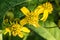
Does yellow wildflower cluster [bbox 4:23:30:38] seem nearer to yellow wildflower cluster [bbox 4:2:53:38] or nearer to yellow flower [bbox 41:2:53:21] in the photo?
yellow wildflower cluster [bbox 4:2:53:38]

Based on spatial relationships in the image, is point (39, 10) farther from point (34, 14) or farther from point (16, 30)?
point (16, 30)

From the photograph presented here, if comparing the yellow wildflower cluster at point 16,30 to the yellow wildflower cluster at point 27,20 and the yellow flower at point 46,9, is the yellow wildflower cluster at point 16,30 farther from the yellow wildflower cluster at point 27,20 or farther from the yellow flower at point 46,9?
the yellow flower at point 46,9

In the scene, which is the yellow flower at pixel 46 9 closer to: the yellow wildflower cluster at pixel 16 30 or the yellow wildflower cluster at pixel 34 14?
the yellow wildflower cluster at pixel 34 14

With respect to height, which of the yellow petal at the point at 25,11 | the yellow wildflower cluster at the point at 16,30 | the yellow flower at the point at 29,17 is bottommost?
the yellow wildflower cluster at the point at 16,30

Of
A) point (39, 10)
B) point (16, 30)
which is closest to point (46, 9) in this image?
point (39, 10)

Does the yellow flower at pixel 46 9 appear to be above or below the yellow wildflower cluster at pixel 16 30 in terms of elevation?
above

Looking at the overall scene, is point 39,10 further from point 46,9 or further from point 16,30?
point 16,30

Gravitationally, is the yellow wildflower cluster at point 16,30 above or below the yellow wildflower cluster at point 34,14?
below

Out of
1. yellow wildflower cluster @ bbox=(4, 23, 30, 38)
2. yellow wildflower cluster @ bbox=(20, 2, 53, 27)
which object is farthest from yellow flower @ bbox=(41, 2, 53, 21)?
yellow wildflower cluster @ bbox=(4, 23, 30, 38)

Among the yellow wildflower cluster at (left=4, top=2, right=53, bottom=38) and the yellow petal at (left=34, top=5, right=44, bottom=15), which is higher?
the yellow petal at (left=34, top=5, right=44, bottom=15)

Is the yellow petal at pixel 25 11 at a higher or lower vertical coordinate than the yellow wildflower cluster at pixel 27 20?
higher

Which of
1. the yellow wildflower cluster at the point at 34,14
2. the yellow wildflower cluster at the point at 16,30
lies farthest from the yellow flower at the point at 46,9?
the yellow wildflower cluster at the point at 16,30

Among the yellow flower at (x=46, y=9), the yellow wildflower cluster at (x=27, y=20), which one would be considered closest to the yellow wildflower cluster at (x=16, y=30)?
the yellow wildflower cluster at (x=27, y=20)
